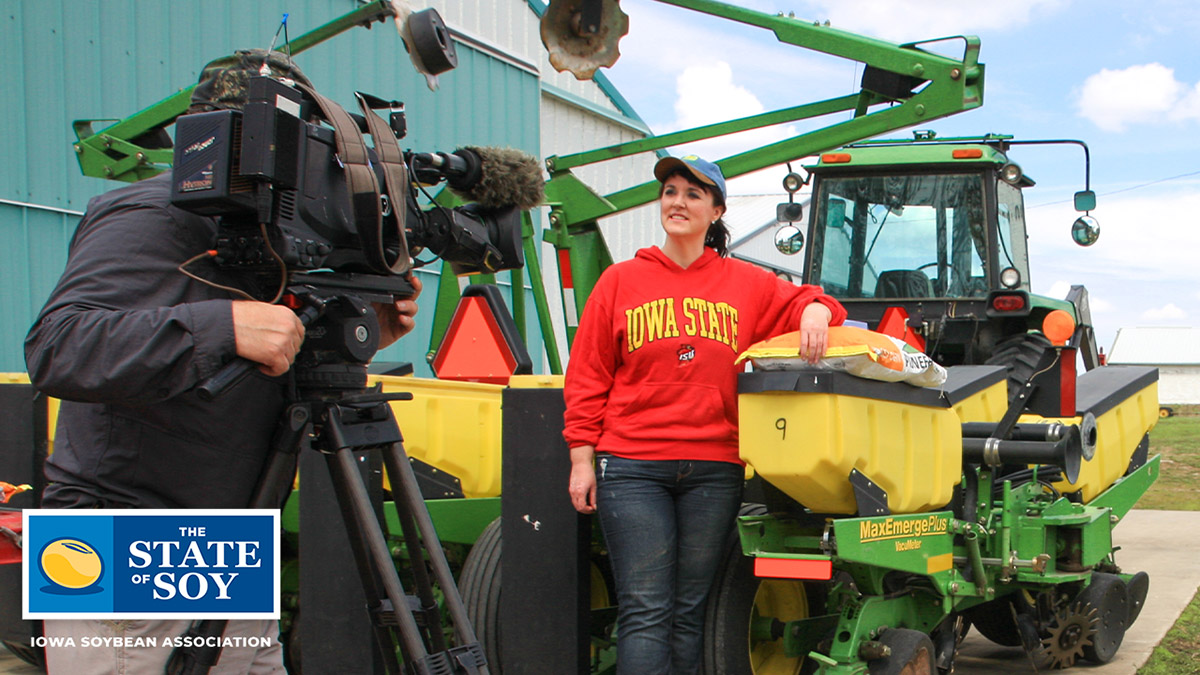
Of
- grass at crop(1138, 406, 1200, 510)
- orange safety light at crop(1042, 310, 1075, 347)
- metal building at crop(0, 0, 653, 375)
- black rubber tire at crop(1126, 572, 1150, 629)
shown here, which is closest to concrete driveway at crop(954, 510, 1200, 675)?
black rubber tire at crop(1126, 572, 1150, 629)

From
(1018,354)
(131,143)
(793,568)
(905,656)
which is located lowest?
(905,656)

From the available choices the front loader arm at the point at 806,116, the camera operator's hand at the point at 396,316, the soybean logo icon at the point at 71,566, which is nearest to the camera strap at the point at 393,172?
the camera operator's hand at the point at 396,316

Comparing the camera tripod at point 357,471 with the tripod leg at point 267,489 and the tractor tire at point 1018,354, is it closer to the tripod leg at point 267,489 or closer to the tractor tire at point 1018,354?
the tripod leg at point 267,489

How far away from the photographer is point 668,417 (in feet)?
9.84

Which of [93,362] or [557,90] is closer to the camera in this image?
[93,362]

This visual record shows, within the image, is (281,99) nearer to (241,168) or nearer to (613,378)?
(241,168)

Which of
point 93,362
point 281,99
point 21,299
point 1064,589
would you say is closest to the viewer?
point 93,362

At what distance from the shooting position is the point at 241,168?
6.17 ft

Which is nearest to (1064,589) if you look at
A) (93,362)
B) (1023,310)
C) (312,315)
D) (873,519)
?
(1023,310)

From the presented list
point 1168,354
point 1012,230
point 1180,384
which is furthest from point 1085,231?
point 1168,354

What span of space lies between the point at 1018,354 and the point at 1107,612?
5.46ft

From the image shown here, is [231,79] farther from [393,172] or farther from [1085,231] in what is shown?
[1085,231]

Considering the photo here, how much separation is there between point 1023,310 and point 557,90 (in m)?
9.13

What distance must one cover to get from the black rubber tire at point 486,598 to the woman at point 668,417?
0.65m
